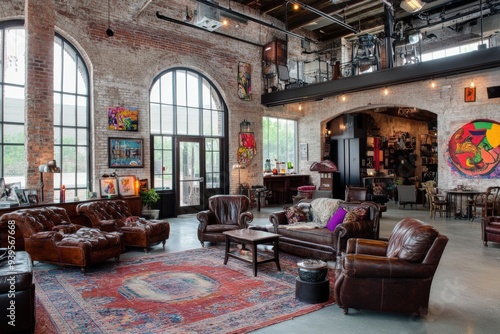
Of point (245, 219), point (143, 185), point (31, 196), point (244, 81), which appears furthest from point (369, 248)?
point (244, 81)

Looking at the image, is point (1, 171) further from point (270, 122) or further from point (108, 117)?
point (270, 122)

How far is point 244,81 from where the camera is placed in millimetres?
12453

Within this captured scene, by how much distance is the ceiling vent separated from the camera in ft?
32.0

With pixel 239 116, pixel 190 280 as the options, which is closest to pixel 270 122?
pixel 239 116

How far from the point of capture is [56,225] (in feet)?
19.4

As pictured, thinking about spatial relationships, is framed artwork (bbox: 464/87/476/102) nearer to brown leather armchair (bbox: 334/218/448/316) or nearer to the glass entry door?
the glass entry door

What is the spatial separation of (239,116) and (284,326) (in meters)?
9.44

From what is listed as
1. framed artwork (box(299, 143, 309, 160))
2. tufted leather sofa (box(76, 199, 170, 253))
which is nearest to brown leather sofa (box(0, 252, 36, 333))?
tufted leather sofa (box(76, 199, 170, 253))

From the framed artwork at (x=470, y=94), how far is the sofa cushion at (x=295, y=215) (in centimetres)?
660

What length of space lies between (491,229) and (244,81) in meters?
8.49

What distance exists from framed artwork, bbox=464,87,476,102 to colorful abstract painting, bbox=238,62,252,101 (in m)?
6.51

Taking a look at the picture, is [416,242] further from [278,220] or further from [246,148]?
[246,148]

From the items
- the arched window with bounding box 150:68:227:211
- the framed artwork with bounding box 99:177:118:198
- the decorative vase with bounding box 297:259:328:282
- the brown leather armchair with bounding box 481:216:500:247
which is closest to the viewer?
the decorative vase with bounding box 297:259:328:282

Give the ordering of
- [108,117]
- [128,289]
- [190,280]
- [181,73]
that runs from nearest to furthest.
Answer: [128,289]
[190,280]
[108,117]
[181,73]
